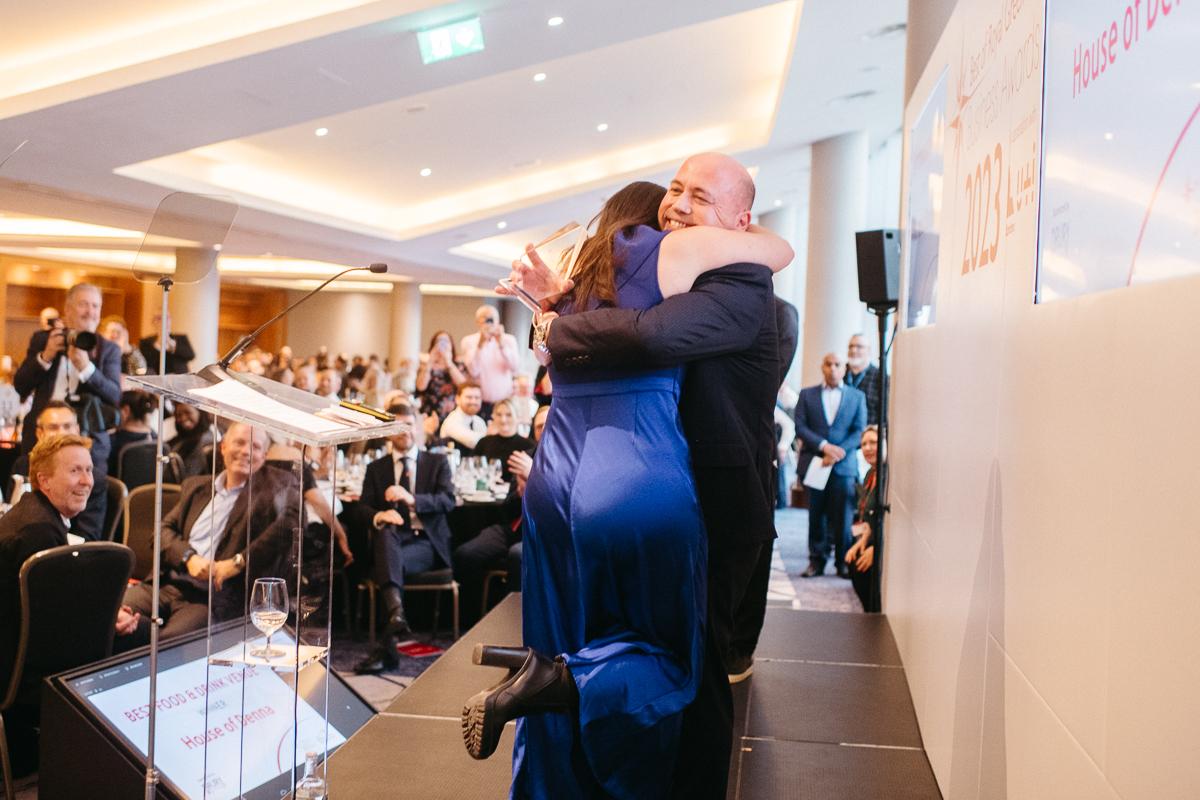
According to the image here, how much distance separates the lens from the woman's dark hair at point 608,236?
2.00 metres

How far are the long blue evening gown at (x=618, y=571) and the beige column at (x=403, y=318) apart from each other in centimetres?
2020

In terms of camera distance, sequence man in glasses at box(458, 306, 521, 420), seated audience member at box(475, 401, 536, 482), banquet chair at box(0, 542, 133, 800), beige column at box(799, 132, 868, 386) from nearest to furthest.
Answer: banquet chair at box(0, 542, 133, 800) < seated audience member at box(475, 401, 536, 482) < man in glasses at box(458, 306, 521, 420) < beige column at box(799, 132, 868, 386)

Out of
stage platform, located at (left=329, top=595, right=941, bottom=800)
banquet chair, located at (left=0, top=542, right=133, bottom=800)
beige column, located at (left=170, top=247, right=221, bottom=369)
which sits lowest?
stage platform, located at (left=329, top=595, right=941, bottom=800)

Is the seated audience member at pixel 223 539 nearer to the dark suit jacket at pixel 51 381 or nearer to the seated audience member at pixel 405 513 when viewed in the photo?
the seated audience member at pixel 405 513

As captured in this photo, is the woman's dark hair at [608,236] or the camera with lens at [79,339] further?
the camera with lens at [79,339]

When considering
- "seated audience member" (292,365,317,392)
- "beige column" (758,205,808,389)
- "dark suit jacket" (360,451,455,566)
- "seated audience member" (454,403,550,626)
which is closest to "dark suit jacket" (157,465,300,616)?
"dark suit jacket" (360,451,455,566)

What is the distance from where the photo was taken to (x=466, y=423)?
7.49 m

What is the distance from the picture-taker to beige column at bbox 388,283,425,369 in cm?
2183

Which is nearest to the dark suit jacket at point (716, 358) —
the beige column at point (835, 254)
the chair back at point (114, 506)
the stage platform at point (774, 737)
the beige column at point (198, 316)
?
the stage platform at point (774, 737)

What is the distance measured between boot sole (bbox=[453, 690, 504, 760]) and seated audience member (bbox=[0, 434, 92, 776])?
83.0 inches

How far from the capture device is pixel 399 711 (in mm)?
3029

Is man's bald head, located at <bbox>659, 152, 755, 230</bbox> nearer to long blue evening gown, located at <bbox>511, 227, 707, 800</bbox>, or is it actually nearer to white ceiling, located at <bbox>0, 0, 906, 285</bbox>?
long blue evening gown, located at <bbox>511, 227, 707, 800</bbox>

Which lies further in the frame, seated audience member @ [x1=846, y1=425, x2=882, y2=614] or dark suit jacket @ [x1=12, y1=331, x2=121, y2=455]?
dark suit jacket @ [x1=12, y1=331, x2=121, y2=455]

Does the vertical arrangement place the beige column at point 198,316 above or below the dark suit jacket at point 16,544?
above
